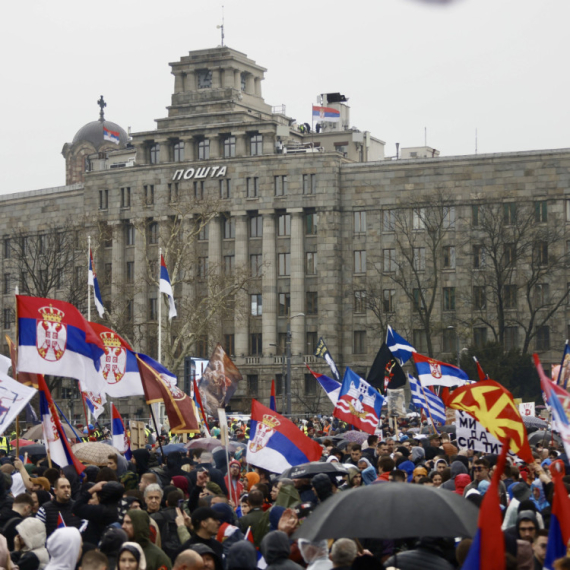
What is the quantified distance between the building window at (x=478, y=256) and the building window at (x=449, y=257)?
1.43 m

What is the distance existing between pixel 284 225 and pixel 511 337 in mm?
15332

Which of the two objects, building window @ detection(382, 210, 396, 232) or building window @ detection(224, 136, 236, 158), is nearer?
building window @ detection(382, 210, 396, 232)

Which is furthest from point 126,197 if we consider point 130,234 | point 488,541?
point 488,541

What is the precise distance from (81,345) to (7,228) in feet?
250

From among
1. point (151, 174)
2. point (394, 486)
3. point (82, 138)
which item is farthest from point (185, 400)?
point (82, 138)

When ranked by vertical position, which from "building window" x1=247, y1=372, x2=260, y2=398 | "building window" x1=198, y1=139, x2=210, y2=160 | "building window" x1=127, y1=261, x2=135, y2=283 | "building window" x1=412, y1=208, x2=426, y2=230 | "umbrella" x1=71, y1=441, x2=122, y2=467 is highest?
"building window" x1=198, y1=139, x2=210, y2=160

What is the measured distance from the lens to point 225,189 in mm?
80125

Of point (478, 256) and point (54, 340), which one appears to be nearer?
point (54, 340)

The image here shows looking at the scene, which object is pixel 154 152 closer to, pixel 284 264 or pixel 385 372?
pixel 284 264

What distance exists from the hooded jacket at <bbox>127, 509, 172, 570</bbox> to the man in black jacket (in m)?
1.79

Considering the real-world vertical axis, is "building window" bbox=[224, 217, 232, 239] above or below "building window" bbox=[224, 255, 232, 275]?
above

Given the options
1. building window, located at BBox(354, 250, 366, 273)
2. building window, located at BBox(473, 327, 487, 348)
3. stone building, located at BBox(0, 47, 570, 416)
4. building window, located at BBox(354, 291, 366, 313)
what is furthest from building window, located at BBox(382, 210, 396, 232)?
building window, located at BBox(473, 327, 487, 348)

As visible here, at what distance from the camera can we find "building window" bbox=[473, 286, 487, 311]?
7488cm

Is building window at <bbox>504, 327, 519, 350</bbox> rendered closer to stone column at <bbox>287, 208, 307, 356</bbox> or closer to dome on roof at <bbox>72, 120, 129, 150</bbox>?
stone column at <bbox>287, 208, 307, 356</bbox>
